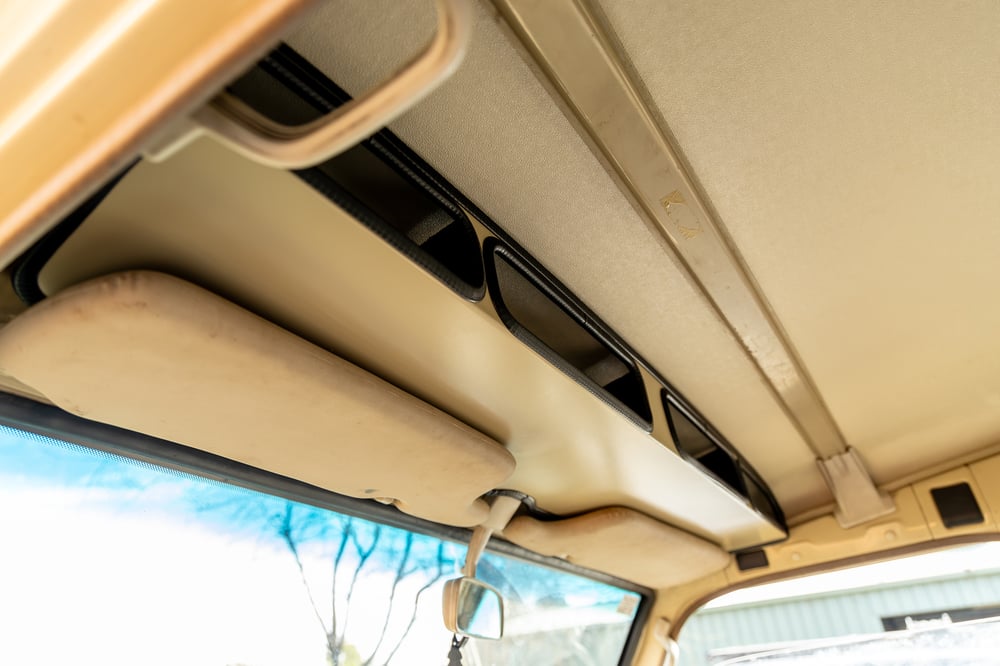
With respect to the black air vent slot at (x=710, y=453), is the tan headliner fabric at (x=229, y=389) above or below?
below

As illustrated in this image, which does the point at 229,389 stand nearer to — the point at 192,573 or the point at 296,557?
the point at 192,573

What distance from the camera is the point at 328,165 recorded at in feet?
2.83

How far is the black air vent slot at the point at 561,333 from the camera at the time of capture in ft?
3.36

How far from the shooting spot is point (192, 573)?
1380 millimetres

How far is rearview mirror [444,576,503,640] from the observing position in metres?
1.58

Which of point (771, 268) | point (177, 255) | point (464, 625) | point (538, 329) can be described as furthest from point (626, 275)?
point (464, 625)

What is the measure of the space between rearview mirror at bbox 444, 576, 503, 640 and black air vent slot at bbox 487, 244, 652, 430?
0.78m

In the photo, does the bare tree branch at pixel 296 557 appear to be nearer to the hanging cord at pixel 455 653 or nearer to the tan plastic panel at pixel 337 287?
the hanging cord at pixel 455 653

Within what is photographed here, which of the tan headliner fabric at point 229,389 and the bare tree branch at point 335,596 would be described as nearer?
the tan headliner fabric at point 229,389

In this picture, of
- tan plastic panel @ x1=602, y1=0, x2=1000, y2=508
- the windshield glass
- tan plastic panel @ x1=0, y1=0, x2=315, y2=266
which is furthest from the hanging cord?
tan plastic panel @ x1=0, y1=0, x2=315, y2=266

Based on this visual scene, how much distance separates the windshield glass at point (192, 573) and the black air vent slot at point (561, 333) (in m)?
0.85

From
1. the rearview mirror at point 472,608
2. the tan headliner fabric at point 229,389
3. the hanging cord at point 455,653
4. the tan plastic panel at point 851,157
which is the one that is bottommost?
the hanging cord at point 455,653

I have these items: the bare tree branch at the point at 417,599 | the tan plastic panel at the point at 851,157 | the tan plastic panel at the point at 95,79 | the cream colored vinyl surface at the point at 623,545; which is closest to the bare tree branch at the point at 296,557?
the bare tree branch at the point at 417,599

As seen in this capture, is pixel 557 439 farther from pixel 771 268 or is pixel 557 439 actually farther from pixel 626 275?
pixel 771 268
